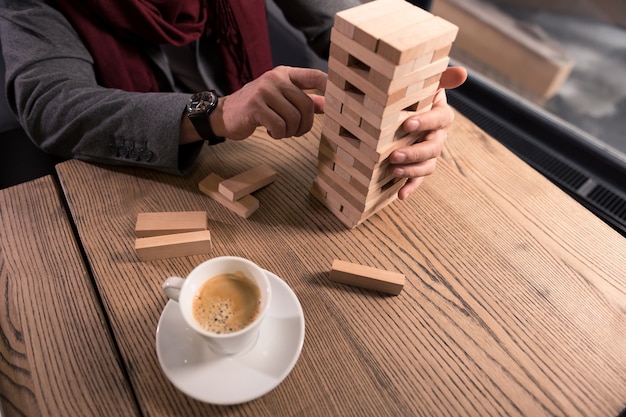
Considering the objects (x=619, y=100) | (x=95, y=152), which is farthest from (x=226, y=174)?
(x=619, y=100)

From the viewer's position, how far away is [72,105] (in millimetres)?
858

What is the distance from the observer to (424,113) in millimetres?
744

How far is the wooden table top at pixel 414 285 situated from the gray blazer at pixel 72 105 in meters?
0.05

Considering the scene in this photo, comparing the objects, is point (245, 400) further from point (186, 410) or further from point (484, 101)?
point (484, 101)

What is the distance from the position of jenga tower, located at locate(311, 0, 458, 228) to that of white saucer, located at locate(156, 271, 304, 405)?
0.27 meters

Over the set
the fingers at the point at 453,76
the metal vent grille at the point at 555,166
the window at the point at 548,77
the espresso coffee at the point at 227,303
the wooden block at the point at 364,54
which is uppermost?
the wooden block at the point at 364,54

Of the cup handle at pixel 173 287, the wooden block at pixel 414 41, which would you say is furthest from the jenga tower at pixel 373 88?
the cup handle at pixel 173 287

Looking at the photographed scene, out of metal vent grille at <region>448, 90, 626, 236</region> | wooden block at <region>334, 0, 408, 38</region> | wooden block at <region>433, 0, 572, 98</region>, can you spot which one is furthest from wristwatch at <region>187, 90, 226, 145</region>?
wooden block at <region>433, 0, 572, 98</region>

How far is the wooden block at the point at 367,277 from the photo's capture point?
703 millimetres

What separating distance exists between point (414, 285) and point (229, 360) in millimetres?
351

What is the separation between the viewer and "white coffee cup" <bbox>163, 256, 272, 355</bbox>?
540 millimetres

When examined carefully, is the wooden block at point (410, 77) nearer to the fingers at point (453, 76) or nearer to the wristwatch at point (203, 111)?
the fingers at point (453, 76)

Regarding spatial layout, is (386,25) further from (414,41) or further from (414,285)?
(414,285)

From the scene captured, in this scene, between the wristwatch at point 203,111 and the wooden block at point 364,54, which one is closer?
the wooden block at point 364,54
